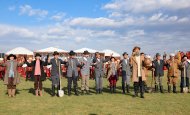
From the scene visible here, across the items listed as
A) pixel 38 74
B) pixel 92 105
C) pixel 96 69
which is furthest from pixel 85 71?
pixel 92 105

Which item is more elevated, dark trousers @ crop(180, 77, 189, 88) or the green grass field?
dark trousers @ crop(180, 77, 189, 88)

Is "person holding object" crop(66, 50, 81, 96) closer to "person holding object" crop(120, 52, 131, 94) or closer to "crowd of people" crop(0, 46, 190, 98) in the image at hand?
"crowd of people" crop(0, 46, 190, 98)

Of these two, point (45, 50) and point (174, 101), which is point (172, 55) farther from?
point (45, 50)

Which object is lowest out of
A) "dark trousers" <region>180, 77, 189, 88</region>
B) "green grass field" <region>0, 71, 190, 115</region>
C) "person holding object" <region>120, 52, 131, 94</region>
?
"green grass field" <region>0, 71, 190, 115</region>

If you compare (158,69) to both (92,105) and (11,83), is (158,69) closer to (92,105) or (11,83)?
(92,105)

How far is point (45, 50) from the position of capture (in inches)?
1468

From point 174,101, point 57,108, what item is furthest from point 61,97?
point 174,101

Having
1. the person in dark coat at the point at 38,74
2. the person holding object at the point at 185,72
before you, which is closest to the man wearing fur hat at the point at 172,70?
the person holding object at the point at 185,72

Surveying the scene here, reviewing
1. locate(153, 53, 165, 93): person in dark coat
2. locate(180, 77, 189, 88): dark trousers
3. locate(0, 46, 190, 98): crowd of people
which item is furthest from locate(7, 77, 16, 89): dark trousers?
locate(180, 77, 189, 88): dark trousers

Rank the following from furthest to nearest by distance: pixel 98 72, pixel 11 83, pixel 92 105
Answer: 1. pixel 98 72
2. pixel 11 83
3. pixel 92 105

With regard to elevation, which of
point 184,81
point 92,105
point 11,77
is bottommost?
point 92,105

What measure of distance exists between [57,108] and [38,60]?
423 centimetres

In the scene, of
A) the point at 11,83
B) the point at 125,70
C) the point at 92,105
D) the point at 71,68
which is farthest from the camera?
the point at 125,70

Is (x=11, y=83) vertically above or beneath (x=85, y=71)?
beneath
